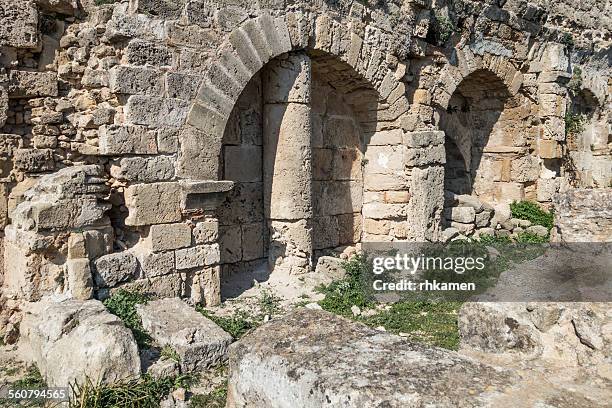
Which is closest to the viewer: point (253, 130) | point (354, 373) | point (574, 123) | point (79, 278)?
point (354, 373)

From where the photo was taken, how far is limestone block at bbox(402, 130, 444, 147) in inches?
306

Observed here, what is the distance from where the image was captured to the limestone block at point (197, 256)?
5559 millimetres

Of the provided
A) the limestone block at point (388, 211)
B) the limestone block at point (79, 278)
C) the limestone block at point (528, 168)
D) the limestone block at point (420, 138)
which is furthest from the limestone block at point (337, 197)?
the limestone block at point (528, 168)

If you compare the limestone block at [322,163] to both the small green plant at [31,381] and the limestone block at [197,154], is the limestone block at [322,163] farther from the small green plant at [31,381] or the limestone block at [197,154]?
the small green plant at [31,381]

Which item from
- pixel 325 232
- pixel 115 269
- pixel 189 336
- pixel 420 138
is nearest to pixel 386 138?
pixel 420 138

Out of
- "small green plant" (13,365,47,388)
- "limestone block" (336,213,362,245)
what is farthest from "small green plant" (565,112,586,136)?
"small green plant" (13,365,47,388)

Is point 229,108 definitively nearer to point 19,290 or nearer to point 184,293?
point 184,293

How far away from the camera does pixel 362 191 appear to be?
8.25m

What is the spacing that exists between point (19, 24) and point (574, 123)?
9819 millimetres

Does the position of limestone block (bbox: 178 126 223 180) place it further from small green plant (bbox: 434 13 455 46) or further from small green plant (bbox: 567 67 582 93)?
small green plant (bbox: 567 67 582 93)

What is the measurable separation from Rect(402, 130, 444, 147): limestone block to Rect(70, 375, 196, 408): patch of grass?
493cm

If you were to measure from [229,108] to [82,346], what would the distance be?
2.89m

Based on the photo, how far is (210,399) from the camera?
399 cm

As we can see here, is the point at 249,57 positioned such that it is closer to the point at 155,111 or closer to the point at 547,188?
the point at 155,111
